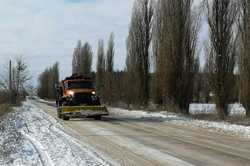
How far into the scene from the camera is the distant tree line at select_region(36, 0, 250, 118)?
31.1 meters

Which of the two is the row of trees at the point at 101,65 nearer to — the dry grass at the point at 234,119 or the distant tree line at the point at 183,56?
the distant tree line at the point at 183,56

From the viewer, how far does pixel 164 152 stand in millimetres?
14953

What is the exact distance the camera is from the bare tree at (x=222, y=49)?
31.7 meters

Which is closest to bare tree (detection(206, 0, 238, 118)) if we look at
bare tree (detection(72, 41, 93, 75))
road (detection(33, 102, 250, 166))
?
road (detection(33, 102, 250, 166))

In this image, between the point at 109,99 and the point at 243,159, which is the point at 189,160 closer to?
the point at 243,159

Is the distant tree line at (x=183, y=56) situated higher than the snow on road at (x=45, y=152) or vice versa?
the distant tree line at (x=183, y=56)

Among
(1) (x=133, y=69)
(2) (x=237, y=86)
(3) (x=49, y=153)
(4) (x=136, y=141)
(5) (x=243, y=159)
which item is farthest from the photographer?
(1) (x=133, y=69)

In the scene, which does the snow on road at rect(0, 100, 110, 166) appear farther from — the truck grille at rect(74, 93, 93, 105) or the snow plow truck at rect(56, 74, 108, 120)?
the truck grille at rect(74, 93, 93, 105)

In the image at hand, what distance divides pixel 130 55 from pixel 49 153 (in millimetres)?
36900

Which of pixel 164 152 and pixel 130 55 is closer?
pixel 164 152

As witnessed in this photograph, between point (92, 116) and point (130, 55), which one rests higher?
point (130, 55)

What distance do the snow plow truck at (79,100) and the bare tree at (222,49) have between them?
23.5ft

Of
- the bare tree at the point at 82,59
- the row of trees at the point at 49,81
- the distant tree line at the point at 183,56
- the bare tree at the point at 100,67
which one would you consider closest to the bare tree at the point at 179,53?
the distant tree line at the point at 183,56

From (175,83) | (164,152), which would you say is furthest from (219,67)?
(164,152)
